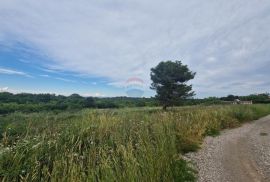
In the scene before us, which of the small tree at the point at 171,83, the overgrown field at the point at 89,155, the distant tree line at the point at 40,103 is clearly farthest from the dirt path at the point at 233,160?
the distant tree line at the point at 40,103

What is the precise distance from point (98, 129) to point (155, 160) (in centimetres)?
210

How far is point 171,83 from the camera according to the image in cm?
3359

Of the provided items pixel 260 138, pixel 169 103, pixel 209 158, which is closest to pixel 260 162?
pixel 209 158

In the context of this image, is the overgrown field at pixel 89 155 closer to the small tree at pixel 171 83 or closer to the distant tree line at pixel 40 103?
the small tree at pixel 171 83

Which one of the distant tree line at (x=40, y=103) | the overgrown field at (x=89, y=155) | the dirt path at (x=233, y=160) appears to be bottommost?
the dirt path at (x=233, y=160)

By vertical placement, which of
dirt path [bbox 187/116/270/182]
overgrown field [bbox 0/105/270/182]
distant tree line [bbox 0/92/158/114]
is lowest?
dirt path [bbox 187/116/270/182]

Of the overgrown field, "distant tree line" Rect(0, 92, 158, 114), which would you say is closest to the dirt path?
the overgrown field

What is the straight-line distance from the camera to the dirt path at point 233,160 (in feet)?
20.6

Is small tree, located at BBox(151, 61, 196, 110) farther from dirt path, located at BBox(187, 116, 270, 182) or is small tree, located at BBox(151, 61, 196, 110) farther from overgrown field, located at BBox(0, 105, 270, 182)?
overgrown field, located at BBox(0, 105, 270, 182)

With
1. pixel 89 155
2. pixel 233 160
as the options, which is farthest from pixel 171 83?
pixel 89 155

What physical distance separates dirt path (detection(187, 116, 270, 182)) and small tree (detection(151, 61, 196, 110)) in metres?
21.9

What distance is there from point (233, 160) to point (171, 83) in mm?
26119

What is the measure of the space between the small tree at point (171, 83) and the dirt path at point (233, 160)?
21.9 meters

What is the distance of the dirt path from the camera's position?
248 inches
